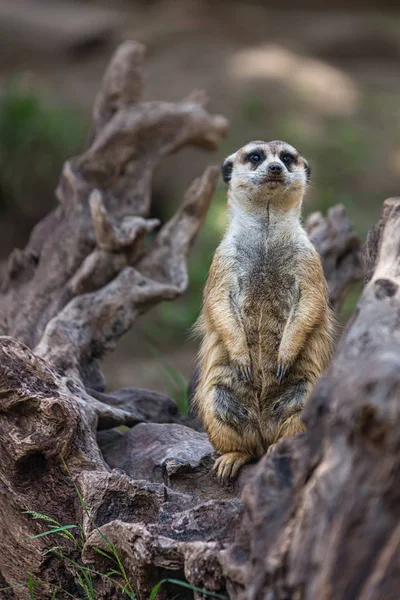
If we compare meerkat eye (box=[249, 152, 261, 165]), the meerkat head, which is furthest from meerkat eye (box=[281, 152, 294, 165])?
meerkat eye (box=[249, 152, 261, 165])

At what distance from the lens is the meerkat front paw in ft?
9.62

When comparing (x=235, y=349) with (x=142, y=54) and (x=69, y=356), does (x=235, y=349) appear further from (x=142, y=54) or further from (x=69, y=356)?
(x=142, y=54)

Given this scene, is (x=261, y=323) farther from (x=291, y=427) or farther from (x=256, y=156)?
(x=256, y=156)

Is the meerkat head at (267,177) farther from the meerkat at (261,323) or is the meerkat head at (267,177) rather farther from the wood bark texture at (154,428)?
the wood bark texture at (154,428)

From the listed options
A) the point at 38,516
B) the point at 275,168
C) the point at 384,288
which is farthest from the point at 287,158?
the point at 38,516

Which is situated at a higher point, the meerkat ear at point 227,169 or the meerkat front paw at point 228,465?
the meerkat ear at point 227,169

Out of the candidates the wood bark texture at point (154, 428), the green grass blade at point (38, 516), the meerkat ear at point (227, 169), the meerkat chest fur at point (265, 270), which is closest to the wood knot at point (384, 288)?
the wood bark texture at point (154, 428)

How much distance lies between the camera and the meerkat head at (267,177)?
3402mm

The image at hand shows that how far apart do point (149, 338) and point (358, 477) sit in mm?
5257

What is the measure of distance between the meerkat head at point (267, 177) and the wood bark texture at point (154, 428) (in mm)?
725

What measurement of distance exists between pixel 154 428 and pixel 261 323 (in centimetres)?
64

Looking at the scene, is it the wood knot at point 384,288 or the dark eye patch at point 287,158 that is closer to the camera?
the wood knot at point 384,288

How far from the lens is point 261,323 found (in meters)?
3.23

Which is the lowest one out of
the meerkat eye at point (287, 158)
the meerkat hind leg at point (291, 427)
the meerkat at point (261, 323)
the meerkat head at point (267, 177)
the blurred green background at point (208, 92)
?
the meerkat hind leg at point (291, 427)
